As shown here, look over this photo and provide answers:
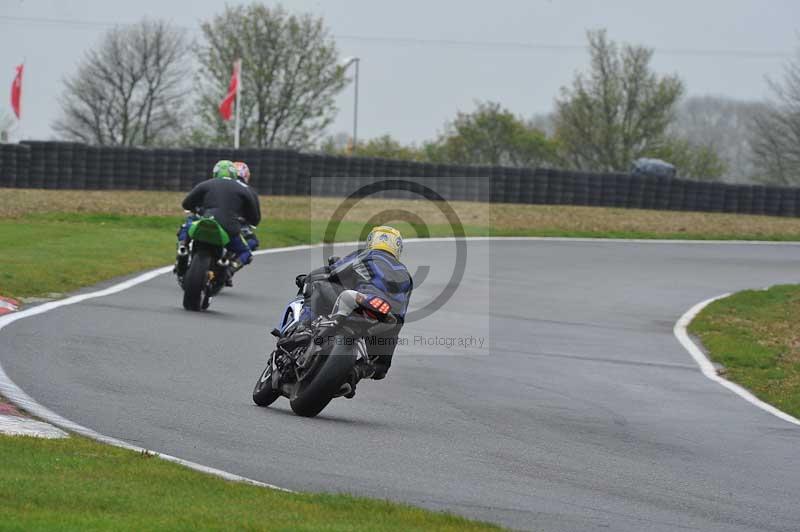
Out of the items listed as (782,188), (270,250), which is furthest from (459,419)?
(782,188)

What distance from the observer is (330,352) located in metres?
9.18

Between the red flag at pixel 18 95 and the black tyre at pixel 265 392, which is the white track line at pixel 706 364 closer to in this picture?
the black tyre at pixel 265 392

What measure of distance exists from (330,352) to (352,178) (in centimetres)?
2889

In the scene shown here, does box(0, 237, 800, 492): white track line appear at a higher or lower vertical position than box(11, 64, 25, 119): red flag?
lower

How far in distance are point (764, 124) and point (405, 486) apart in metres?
71.7

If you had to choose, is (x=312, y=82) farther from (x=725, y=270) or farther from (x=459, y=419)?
(x=459, y=419)

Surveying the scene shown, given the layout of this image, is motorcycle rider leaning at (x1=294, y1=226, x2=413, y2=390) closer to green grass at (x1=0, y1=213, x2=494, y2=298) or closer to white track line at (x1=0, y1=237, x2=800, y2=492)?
white track line at (x1=0, y1=237, x2=800, y2=492)

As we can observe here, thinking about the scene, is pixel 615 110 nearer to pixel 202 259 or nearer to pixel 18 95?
pixel 18 95

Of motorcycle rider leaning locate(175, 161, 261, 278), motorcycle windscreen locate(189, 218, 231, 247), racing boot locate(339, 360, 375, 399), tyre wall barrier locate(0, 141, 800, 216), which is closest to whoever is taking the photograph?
racing boot locate(339, 360, 375, 399)

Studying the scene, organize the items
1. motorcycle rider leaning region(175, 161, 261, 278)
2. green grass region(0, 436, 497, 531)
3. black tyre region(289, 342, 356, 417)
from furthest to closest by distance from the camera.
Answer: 1. motorcycle rider leaning region(175, 161, 261, 278)
2. black tyre region(289, 342, 356, 417)
3. green grass region(0, 436, 497, 531)

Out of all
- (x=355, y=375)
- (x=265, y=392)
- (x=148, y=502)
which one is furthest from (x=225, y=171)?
(x=148, y=502)

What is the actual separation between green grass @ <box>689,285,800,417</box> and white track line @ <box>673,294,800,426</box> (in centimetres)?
11

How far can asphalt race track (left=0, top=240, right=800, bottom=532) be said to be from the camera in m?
7.42

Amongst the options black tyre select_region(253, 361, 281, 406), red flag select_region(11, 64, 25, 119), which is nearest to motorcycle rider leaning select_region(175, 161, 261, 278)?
black tyre select_region(253, 361, 281, 406)
